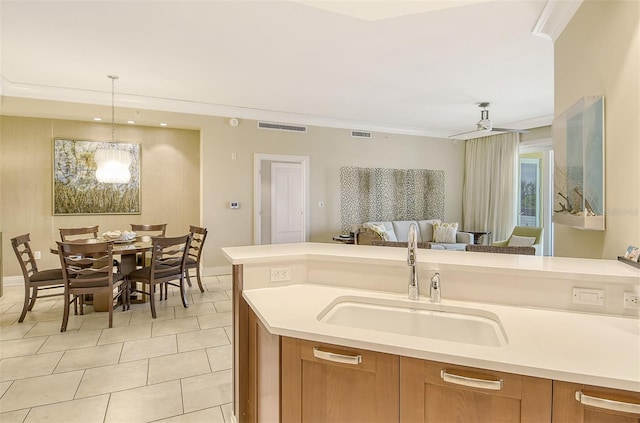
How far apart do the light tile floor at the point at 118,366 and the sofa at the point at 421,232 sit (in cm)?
299

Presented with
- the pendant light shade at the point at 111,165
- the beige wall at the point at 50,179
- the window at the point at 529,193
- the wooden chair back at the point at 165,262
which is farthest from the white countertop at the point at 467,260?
the window at the point at 529,193

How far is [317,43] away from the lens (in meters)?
3.23

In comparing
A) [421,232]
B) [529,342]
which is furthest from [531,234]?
[529,342]

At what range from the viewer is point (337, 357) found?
1160 mm

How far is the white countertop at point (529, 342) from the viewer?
928 millimetres

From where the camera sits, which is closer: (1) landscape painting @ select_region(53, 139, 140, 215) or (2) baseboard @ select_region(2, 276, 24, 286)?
(2) baseboard @ select_region(2, 276, 24, 286)

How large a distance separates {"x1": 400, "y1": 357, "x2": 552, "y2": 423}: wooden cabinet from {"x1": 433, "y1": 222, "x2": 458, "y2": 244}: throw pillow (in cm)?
584

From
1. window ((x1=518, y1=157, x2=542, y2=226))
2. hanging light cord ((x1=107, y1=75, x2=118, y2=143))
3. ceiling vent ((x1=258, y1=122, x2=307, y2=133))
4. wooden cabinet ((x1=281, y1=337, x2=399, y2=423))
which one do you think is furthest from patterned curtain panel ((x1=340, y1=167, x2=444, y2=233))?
wooden cabinet ((x1=281, y1=337, x2=399, y2=423))

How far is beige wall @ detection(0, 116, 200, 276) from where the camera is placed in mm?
4898

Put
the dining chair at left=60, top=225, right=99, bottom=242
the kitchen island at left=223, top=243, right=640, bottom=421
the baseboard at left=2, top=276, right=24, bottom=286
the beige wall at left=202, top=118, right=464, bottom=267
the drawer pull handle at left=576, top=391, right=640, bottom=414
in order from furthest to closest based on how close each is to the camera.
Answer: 1. the beige wall at left=202, top=118, right=464, bottom=267
2. the baseboard at left=2, top=276, right=24, bottom=286
3. the dining chair at left=60, top=225, right=99, bottom=242
4. the kitchen island at left=223, top=243, right=640, bottom=421
5. the drawer pull handle at left=576, top=391, right=640, bottom=414

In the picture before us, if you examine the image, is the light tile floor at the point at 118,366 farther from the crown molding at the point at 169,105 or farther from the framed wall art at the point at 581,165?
Answer: the crown molding at the point at 169,105

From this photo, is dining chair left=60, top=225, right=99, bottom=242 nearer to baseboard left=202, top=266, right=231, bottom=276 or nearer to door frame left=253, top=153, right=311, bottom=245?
baseboard left=202, top=266, right=231, bottom=276

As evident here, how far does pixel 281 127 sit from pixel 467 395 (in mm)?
5523

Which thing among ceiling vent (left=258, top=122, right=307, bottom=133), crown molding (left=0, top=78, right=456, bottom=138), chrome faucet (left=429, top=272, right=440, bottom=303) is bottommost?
chrome faucet (left=429, top=272, right=440, bottom=303)
